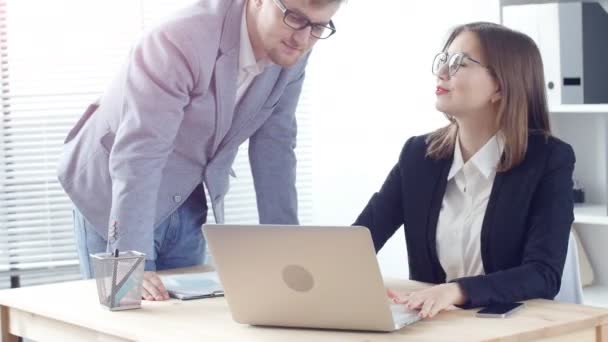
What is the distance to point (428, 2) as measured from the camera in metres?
4.00

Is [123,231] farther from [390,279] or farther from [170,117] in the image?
[390,279]

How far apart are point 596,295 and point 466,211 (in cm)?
115

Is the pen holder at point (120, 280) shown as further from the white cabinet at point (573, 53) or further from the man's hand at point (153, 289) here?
the white cabinet at point (573, 53)

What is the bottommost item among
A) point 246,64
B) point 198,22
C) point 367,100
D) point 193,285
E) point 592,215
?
point 592,215

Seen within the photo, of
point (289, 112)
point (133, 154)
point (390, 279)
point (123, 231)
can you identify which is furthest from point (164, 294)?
point (289, 112)

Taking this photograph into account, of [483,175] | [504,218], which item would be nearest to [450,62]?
[483,175]

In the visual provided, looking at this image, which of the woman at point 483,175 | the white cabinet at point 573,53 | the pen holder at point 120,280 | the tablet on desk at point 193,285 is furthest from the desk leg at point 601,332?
the white cabinet at point 573,53

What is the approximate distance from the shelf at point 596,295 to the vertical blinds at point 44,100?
183cm

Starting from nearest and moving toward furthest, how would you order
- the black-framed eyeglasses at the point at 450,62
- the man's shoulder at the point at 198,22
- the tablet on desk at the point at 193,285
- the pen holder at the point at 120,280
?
the pen holder at the point at 120,280, the tablet on desk at the point at 193,285, the man's shoulder at the point at 198,22, the black-framed eyeglasses at the point at 450,62

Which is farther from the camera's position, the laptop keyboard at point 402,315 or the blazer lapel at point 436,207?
the blazer lapel at point 436,207

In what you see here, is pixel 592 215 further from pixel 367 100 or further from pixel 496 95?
pixel 367 100

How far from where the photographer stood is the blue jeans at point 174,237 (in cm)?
233

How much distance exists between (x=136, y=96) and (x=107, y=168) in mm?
268

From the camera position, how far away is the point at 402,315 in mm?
1736
